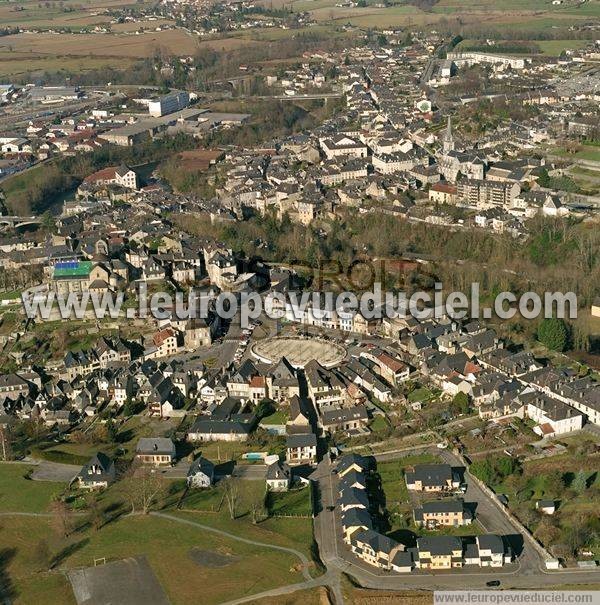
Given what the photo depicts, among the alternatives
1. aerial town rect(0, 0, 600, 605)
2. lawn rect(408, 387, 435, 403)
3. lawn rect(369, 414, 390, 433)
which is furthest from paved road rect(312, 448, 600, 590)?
lawn rect(408, 387, 435, 403)

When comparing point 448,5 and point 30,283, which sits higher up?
point 448,5

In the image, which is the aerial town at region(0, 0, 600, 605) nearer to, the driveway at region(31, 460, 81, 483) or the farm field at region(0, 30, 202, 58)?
the driveway at region(31, 460, 81, 483)

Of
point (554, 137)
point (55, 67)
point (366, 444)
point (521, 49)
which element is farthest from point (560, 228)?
point (55, 67)

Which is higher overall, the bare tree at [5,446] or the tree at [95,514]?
the tree at [95,514]

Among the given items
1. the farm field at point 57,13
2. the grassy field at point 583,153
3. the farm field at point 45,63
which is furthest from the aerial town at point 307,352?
the farm field at point 57,13

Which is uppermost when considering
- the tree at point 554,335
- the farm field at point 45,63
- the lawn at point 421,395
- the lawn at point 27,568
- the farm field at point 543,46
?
the farm field at point 543,46

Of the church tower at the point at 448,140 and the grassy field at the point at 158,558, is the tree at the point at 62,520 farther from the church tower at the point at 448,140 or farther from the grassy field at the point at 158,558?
the church tower at the point at 448,140

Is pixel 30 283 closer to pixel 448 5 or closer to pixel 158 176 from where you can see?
pixel 158 176
